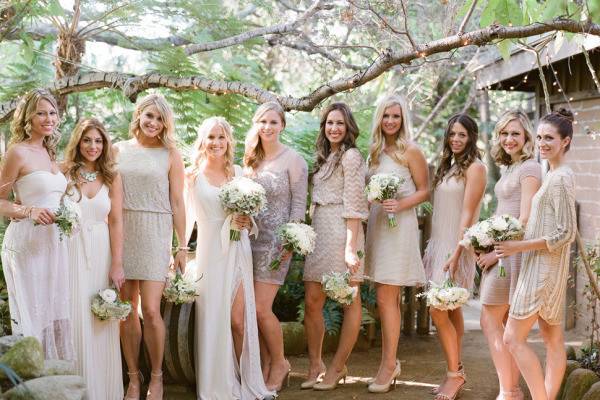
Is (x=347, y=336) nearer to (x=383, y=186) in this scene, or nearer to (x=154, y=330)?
(x=383, y=186)

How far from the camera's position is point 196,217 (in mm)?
6004

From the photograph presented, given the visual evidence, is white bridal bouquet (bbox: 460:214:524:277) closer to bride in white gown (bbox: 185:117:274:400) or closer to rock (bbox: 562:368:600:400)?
rock (bbox: 562:368:600:400)

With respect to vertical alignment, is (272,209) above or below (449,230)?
above

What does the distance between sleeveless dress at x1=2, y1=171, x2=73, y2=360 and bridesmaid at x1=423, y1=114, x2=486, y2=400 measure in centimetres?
280

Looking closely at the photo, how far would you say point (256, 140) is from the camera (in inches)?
242

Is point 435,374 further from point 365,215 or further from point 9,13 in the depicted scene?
point 9,13

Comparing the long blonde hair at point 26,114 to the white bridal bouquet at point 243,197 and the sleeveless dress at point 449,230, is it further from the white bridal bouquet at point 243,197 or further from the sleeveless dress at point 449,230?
the sleeveless dress at point 449,230

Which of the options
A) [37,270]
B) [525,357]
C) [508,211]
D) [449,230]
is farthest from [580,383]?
[37,270]

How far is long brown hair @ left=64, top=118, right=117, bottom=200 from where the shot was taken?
540cm

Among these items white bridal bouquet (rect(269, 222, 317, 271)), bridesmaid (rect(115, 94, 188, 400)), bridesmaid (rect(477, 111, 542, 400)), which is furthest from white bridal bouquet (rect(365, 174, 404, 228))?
bridesmaid (rect(115, 94, 188, 400))

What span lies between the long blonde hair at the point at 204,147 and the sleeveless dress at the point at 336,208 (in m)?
0.72

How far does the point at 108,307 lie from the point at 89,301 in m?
0.18

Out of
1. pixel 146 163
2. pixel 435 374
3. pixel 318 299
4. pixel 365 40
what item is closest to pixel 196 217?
pixel 146 163

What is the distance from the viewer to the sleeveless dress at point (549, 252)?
16.0 ft
